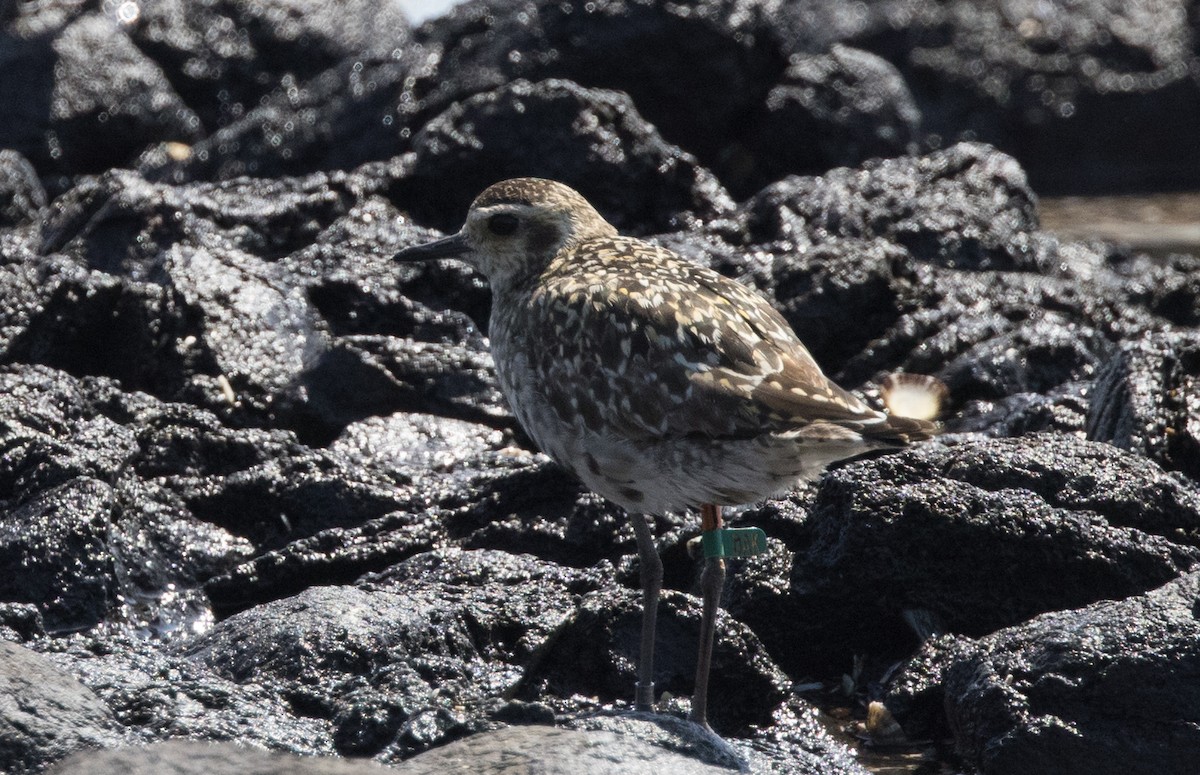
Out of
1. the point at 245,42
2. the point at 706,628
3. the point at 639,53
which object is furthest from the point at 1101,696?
the point at 245,42

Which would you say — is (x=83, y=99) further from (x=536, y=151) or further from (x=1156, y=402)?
(x=1156, y=402)

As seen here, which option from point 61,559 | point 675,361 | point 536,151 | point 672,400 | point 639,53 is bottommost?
point 61,559

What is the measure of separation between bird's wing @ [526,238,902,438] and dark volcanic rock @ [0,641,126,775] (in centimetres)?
194

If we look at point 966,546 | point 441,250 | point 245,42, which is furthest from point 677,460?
point 245,42

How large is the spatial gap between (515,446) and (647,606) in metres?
2.69

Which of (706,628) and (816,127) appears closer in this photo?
(706,628)

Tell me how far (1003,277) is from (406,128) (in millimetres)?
4592

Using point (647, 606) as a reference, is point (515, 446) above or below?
above

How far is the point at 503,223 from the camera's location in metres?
6.75

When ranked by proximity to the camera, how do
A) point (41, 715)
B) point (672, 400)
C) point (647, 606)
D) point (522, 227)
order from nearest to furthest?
point (41, 715)
point (672, 400)
point (647, 606)
point (522, 227)

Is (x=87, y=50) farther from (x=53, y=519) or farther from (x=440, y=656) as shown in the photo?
(x=440, y=656)

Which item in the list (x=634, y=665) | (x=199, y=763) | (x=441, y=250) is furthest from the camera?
(x=441, y=250)

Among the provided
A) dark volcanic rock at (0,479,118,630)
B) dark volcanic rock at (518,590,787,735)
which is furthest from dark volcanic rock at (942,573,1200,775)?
dark volcanic rock at (0,479,118,630)

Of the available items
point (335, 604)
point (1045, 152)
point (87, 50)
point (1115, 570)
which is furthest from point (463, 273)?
point (1045, 152)
